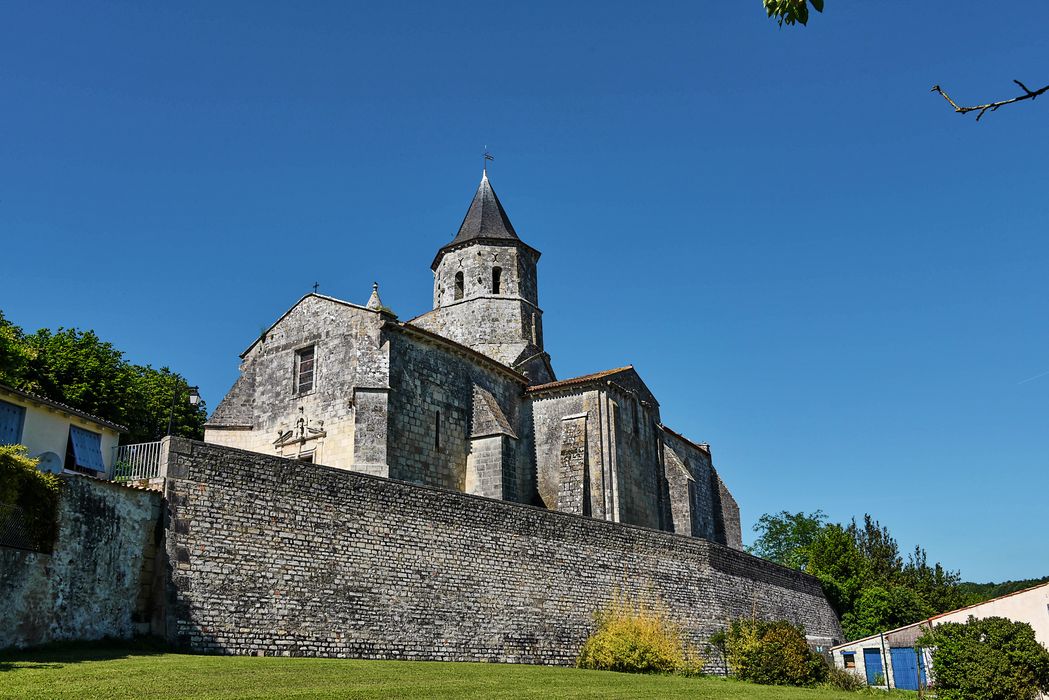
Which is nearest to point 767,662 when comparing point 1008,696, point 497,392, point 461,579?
point 1008,696

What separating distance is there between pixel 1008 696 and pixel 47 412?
71.7 feet

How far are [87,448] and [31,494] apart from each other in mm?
4621

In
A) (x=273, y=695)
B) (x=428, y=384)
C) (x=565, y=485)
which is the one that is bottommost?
(x=273, y=695)

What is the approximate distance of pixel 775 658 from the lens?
2297cm

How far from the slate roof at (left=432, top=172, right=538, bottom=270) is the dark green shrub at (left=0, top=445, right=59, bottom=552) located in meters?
24.9

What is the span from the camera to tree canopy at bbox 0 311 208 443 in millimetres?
31000

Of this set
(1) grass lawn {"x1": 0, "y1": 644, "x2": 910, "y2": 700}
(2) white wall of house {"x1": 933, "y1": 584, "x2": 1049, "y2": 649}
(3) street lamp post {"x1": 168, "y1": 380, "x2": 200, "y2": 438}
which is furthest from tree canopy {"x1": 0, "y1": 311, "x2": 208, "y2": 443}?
(2) white wall of house {"x1": 933, "y1": 584, "x2": 1049, "y2": 649}

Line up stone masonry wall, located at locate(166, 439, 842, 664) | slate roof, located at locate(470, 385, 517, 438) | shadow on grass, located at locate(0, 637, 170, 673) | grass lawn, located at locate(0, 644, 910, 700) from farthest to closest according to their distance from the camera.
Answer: slate roof, located at locate(470, 385, 517, 438) → stone masonry wall, located at locate(166, 439, 842, 664) → shadow on grass, located at locate(0, 637, 170, 673) → grass lawn, located at locate(0, 644, 910, 700)

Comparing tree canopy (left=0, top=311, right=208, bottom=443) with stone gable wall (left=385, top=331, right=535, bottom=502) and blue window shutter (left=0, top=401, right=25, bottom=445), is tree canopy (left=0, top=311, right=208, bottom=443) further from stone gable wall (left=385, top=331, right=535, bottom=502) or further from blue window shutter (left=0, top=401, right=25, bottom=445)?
blue window shutter (left=0, top=401, right=25, bottom=445)

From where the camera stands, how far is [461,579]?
19922 millimetres

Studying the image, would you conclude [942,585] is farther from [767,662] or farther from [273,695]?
[273,695]

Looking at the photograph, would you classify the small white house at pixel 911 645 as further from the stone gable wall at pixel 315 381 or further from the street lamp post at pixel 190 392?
the street lamp post at pixel 190 392

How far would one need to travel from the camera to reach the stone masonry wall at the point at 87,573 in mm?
13281

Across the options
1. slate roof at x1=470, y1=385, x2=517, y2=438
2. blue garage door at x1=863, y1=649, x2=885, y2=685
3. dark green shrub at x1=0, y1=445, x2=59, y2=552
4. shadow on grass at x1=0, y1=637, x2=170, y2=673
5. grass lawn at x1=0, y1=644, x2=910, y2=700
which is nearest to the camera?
grass lawn at x1=0, y1=644, x2=910, y2=700
